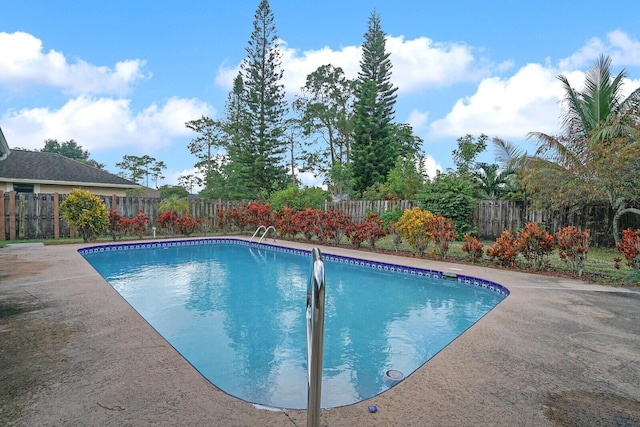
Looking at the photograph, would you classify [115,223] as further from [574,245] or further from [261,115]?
[261,115]

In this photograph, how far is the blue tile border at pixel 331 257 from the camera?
20.0 feet

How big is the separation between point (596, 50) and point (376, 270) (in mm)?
9998

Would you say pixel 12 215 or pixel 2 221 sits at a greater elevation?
pixel 12 215

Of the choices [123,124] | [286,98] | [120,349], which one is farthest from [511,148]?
[123,124]

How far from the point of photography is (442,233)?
27.0 feet

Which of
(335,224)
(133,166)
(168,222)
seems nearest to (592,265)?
(335,224)

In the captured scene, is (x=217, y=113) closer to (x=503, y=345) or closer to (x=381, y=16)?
(x=381, y=16)

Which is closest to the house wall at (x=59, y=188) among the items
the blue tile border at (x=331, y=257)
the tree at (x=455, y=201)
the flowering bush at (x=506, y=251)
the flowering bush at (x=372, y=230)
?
the blue tile border at (x=331, y=257)

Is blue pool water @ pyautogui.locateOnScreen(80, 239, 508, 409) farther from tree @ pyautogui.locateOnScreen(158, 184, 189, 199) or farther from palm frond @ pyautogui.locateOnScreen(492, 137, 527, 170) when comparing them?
tree @ pyautogui.locateOnScreen(158, 184, 189, 199)

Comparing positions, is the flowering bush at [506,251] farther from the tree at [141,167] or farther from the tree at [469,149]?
the tree at [141,167]

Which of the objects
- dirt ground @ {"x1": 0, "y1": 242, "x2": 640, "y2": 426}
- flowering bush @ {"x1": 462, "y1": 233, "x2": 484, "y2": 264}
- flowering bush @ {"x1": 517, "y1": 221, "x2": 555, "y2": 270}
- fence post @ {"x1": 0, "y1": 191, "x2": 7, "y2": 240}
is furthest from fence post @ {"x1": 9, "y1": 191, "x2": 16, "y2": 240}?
flowering bush @ {"x1": 517, "y1": 221, "x2": 555, "y2": 270}

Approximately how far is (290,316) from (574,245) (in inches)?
196

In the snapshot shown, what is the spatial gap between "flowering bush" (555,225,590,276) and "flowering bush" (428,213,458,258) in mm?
2209

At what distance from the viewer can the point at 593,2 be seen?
895 centimetres
